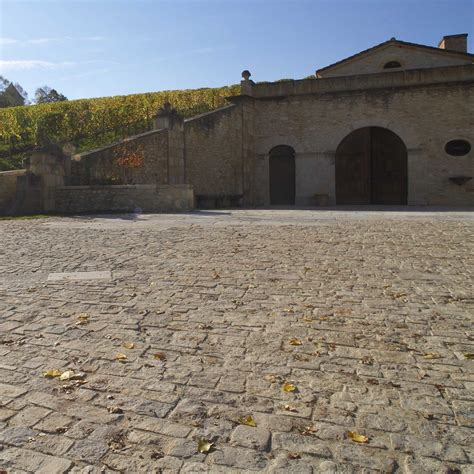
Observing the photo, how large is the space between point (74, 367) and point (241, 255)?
13.5ft

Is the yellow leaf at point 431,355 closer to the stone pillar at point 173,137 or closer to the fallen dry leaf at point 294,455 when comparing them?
the fallen dry leaf at point 294,455

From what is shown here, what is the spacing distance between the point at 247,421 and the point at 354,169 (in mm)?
19051

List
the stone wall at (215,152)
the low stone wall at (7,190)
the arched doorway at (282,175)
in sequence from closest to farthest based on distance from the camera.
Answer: the low stone wall at (7,190) < the stone wall at (215,152) < the arched doorway at (282,175)

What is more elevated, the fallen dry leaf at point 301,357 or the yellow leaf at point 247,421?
the fallen dry leaf at point 301,357

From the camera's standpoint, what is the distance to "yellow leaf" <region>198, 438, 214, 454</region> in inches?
85.0

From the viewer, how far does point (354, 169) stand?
66.5 ft

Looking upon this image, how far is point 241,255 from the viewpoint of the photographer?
6977mm

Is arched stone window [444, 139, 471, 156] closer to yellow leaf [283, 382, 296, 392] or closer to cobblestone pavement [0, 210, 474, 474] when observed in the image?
cobblestone pavement [0, 210, 474, 474]

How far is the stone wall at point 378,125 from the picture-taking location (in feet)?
60.4

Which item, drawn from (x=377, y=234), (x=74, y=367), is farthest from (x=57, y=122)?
(x=74, y=367)

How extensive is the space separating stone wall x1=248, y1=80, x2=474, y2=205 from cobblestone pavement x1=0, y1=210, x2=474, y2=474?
44.1 feet

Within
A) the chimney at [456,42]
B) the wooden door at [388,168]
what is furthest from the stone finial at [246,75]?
the chimney at [456,42]

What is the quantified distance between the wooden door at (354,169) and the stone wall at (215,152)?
179 inches

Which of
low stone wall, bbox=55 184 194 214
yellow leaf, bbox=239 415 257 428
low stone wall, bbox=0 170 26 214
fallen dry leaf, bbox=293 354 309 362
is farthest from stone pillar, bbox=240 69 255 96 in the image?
yellow leaf, bbox=239 415 257 428
